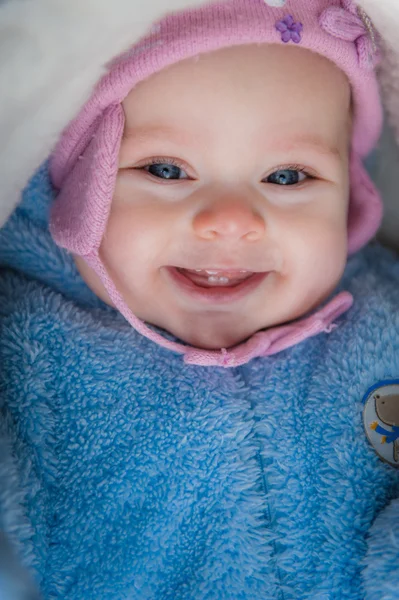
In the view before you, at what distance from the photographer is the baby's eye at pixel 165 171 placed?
132 cm

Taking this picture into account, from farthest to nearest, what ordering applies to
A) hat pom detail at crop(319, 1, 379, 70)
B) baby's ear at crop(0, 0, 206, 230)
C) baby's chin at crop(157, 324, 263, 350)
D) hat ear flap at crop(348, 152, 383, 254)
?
1. hat ear flap at crop(348, 152, 383, 254)
2. baby's chin at crop(157, 324, 263, 350)
3. hat pom detail at crop(319, 1, 379, 70)
4. baby's ear at crop(0, 0, 206, 230)

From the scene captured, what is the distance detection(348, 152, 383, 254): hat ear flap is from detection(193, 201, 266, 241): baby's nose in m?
0.40

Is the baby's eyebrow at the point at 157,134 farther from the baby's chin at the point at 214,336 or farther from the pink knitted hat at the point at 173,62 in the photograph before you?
the baby's chin at the point at 214,336

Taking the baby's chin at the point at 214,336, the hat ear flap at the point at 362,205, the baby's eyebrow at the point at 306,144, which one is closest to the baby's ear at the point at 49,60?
the baby's eyebrow at the point at 306,144

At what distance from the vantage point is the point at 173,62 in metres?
1.24

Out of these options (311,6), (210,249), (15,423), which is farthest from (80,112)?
(15,423)

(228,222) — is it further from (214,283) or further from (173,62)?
(173,62)

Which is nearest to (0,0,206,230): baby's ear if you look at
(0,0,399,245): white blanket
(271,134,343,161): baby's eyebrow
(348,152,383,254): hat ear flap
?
(0,0,399,245): white blanket

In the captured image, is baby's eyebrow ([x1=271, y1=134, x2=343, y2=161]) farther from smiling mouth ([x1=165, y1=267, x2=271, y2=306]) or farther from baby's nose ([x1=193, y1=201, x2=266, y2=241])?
smiling mouth ([x1=165, y1=267, x2=271, y2=306])

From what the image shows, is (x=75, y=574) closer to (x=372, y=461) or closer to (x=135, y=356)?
→ (x=135, y=356)

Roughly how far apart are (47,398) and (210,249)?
39 centimetres

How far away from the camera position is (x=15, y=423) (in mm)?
1268

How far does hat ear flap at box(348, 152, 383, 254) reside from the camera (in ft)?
5.20

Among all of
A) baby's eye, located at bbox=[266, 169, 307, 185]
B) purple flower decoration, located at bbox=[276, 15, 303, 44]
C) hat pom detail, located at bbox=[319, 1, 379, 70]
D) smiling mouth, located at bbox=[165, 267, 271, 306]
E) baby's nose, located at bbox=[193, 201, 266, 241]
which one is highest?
purple flower decoration, located at bbox=[276, 15, 303, 44]
